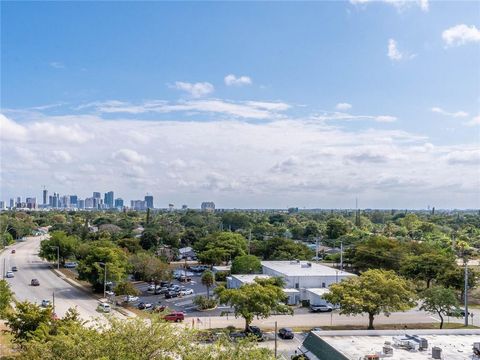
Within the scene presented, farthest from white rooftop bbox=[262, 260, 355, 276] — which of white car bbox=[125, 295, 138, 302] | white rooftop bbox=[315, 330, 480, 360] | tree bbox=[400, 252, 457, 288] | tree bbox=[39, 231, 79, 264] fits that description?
tree bbox=[39, 231, 79, 264]

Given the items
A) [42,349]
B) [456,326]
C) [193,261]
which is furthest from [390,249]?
[42,349]

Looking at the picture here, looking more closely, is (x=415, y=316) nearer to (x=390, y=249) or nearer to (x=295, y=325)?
(x=295, y=325)

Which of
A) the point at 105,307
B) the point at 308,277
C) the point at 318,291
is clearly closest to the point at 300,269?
the point at 308,277

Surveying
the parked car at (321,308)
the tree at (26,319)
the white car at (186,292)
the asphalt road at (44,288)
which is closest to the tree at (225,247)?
the white car at (186,292)

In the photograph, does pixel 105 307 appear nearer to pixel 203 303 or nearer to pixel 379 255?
pixel 203 303

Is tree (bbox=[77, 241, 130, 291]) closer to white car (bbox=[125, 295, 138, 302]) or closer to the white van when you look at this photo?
white car (bbox=[125, 295, 138, 302])

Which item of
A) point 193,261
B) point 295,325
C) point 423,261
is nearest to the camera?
point 295,325

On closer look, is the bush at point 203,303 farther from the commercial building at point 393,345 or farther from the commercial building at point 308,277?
the commercial building at point 393,345

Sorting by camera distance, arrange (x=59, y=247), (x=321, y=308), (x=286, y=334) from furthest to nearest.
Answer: (x=59, y=247) < (x=321, y=308) < (x=286, y=334)
